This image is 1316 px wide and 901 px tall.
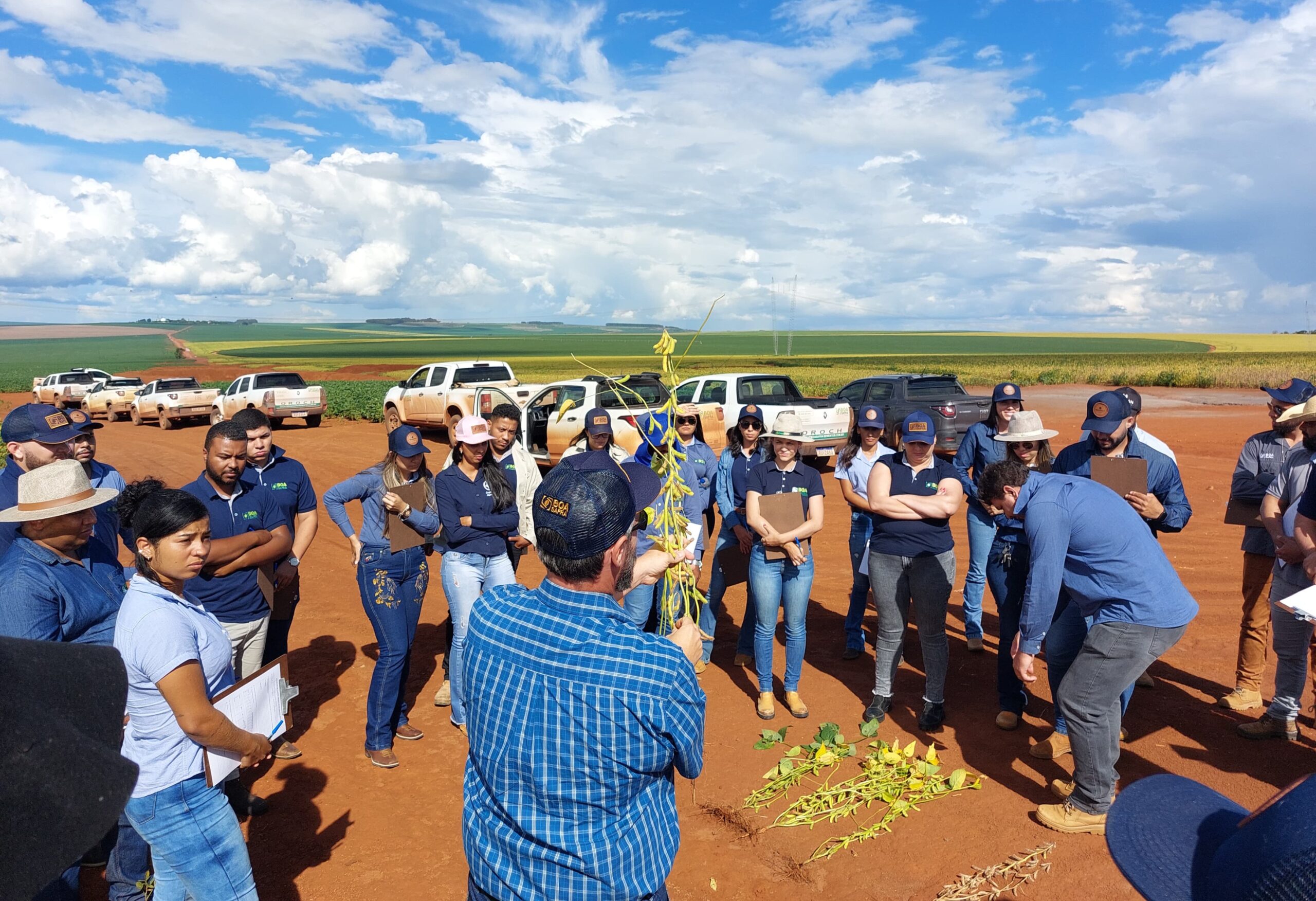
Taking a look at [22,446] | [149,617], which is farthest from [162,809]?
[22,446]

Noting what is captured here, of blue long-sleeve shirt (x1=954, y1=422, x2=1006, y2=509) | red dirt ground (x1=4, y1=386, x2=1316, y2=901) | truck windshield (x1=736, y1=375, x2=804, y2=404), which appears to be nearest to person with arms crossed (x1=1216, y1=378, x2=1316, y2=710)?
red dirt ground (x1=4, y1=386, x2=1316, y2=901)

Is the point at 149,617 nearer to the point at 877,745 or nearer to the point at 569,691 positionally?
the point at 569,691

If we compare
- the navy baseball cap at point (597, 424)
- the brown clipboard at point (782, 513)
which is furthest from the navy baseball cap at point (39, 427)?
the brown clipboard at point (782, 513)

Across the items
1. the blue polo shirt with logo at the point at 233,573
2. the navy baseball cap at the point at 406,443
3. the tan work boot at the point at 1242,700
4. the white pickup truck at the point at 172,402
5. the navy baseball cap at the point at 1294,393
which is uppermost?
the navy baseball cap at the point at 1294,393

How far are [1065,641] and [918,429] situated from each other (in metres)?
1.62

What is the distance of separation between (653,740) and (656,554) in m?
1.10

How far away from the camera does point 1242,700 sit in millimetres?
5590

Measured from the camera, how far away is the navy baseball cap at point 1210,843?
4.36 ft

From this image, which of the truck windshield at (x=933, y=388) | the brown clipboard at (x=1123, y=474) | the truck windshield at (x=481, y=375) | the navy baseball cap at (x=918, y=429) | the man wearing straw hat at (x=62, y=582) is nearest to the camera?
the man wearing straw hat at (x=62, y=582)

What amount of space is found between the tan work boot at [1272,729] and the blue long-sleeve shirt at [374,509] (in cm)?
553

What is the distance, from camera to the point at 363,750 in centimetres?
542

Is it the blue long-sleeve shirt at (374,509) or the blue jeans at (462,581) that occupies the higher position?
the blue long-sleeve shirt at (374,509)

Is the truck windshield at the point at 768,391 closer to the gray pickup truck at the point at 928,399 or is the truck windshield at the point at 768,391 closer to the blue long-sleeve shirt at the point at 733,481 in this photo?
the gray pickup truck at the point at 928,399

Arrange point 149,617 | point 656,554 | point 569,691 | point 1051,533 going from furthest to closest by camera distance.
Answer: point 1051,533 → point 656,554 → point 149,617 → point 569,691
